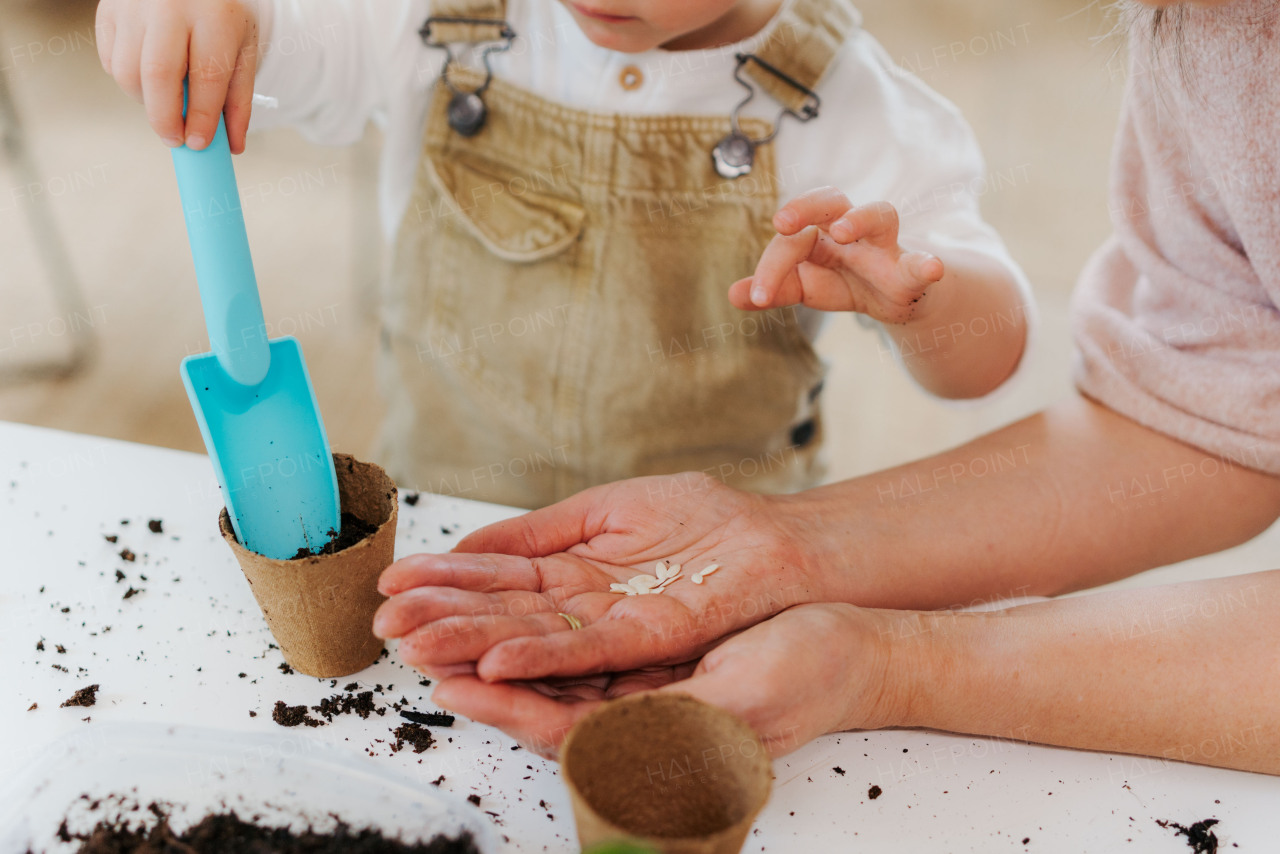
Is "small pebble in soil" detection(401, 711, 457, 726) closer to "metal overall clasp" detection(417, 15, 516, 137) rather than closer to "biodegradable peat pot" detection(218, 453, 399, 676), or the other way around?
"biodegradable peat pot" detection(218, 453, 399, 676)

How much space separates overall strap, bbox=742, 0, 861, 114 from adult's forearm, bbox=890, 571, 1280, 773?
0.55m

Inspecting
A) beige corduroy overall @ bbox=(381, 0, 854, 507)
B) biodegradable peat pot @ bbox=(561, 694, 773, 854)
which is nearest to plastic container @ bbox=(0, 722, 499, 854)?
biodegradable peat pot @ bbox=(561, 694, 773, 854)

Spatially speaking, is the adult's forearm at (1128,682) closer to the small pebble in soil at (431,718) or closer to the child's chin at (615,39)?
the small pebble in soil at (431,718)

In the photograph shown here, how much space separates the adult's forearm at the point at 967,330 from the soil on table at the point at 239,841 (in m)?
0.61

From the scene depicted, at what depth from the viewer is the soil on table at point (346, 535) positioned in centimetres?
74

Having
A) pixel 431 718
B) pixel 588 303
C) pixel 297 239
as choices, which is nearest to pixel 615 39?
pixel 588 303

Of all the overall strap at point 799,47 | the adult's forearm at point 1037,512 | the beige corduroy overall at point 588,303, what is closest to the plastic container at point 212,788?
the adult's forearm at point 1037,512

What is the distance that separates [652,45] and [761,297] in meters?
0.31

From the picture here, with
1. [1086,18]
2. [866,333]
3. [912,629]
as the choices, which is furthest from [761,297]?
[1086,18]

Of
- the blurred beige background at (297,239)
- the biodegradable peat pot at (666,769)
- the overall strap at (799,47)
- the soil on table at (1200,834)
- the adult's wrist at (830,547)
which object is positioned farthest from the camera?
the blurred beige background at (297,239)

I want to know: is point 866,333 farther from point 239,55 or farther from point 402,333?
point 239,55

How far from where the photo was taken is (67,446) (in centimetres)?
91

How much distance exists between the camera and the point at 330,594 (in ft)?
2.22

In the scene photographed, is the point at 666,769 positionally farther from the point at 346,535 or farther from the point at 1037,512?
the point at 1037,512
